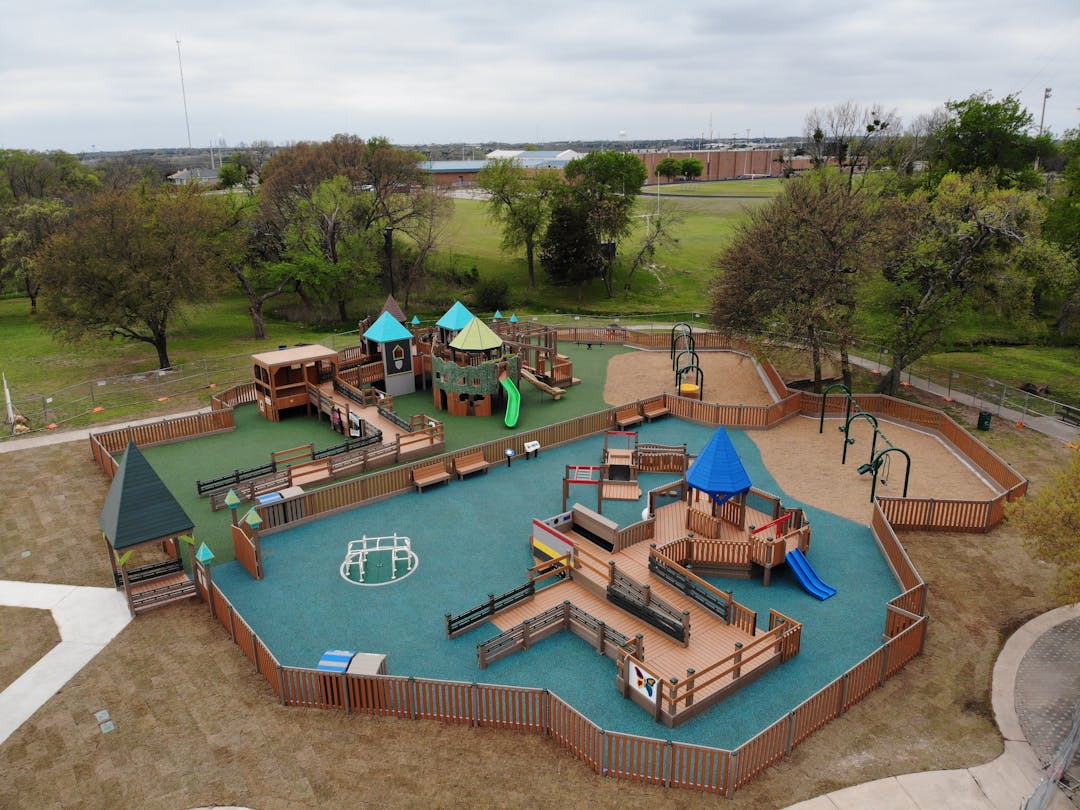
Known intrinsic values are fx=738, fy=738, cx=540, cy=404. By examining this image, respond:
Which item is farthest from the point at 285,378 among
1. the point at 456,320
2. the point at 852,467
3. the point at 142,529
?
the point at 852,467

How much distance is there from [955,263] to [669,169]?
124m

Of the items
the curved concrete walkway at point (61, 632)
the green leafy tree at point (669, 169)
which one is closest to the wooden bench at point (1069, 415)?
the curved concrete walkway at point (61, 632)

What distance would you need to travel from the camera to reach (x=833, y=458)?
28500mm

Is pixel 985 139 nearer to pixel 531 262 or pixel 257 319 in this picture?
pixel 531 262

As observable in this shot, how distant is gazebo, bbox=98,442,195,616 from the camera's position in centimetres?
1878

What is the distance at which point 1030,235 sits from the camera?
3247 centimetres

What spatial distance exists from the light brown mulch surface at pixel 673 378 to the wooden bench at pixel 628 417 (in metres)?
2.97

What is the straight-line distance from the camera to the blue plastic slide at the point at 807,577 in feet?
64.5

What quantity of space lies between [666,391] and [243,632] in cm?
2422

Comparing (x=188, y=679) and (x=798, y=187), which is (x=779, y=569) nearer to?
(x=188, y=679)

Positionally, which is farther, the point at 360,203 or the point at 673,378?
the point at 360,203

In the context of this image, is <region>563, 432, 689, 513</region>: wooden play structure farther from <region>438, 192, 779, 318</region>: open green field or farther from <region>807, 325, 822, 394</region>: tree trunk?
<region>438, 192, 779, 318</region>: open green field

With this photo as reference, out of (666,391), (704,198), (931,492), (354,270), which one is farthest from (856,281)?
(704,198)

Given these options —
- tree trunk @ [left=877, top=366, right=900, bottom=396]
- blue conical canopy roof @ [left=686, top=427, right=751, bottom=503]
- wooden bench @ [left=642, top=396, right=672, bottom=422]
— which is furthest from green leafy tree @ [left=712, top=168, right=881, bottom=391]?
blue conical canopy roof @ [left=686, top=427, right=751, bottom=503]
